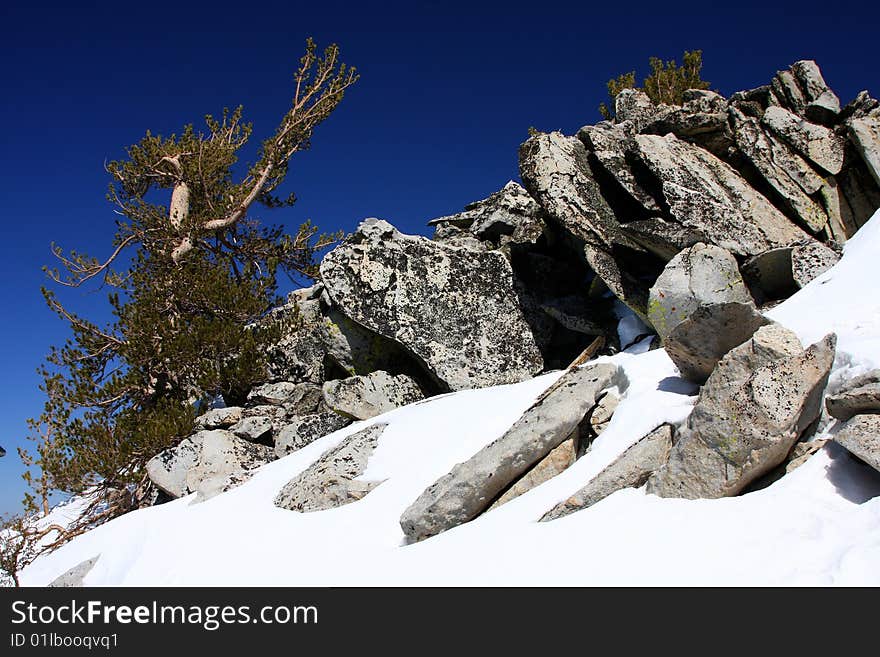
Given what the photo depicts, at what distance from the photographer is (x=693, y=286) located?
10.7 meters

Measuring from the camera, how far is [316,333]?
628 inches

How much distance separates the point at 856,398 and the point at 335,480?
302 inches

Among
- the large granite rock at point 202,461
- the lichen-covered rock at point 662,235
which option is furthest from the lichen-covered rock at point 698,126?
the large granite rock at point 202,461

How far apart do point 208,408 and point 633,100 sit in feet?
49.8

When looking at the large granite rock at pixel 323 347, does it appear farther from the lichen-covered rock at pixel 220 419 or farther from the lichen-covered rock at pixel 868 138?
the lichen-covered rock at pixel 868 138

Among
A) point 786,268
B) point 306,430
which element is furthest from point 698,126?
point 306,430

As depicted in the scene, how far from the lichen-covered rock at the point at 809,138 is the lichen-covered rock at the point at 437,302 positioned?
6992 mm

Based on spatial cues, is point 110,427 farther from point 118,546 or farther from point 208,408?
point 118,546

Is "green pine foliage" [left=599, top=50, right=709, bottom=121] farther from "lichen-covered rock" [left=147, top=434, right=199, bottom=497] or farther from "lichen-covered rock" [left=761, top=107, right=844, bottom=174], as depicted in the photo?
"lichen-covered rock" [left=147, top=434, right=199, bottom=497]

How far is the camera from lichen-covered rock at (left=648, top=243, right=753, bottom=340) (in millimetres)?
10602

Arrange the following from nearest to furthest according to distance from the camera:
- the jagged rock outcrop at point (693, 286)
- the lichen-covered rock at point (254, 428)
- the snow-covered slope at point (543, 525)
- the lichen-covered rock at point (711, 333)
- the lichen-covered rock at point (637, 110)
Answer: the snow-covered slope at point (543, 525), the lichen-covered rock at point (711, 333), the jagged rock outcrop at point (693, 286), the lichen-covered rock at point (254, 428), the lichen-covered rock at point (637, 110)

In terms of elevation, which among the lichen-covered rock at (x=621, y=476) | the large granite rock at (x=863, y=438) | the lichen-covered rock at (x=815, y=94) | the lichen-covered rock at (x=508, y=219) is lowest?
the large granite rock at (x=863, y=438)

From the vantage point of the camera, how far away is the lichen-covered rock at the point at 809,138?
12852mm

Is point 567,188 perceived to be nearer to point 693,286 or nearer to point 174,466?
point 693,286
